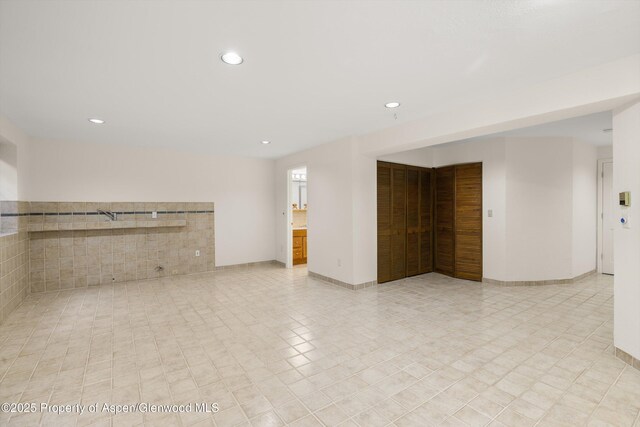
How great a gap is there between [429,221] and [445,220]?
1.01 feet

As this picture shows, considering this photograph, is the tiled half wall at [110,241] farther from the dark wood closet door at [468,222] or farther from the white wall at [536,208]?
the white wall at [536,208]

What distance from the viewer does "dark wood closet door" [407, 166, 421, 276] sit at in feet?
18.4

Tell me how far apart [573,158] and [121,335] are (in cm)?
694

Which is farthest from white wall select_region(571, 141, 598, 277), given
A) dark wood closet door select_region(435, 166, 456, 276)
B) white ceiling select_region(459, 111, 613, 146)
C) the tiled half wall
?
the tiled half wall

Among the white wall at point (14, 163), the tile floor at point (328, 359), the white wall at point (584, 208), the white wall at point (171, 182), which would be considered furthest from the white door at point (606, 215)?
the white wall at point (14, 163)

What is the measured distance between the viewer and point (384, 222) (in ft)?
17.1

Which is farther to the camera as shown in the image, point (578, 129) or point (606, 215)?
point (606, 215)

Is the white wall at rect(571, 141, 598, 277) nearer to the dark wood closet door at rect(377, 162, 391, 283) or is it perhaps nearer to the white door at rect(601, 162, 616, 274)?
the white door at rect(601, 162, 616, 274)

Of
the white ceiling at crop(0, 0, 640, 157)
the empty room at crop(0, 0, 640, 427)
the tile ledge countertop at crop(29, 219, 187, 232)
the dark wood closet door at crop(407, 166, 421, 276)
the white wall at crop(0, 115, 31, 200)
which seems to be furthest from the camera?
the dark wood closet door at crop(407, 166, 421, 276)

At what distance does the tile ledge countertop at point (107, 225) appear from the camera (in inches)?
184

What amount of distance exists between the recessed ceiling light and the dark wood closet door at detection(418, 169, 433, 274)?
4326mm

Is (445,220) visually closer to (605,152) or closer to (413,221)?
(413,221)

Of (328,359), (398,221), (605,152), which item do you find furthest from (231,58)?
(605,152)

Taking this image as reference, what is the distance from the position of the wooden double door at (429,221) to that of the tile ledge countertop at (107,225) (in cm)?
384
